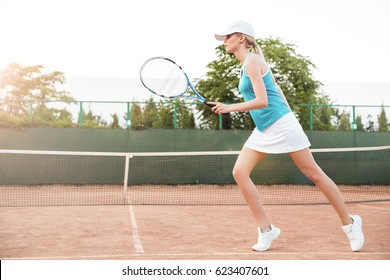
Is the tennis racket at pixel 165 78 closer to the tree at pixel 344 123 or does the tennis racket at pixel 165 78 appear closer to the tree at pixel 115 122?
the tree at pixel 115 122

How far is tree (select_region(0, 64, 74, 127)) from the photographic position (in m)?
13.8

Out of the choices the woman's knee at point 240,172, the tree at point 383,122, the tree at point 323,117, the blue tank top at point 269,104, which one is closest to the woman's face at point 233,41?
the blue tank top at point 269,104

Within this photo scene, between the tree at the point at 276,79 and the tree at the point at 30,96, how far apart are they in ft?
13.9

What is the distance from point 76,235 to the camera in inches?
174

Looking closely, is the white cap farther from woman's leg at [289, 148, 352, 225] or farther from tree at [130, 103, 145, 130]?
tree at [130, 103, 145, 130]

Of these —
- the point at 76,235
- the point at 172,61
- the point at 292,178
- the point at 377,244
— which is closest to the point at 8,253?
the point at 76,235

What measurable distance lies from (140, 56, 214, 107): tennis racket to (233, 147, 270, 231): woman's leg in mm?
→ 1005

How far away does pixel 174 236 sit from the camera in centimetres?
434

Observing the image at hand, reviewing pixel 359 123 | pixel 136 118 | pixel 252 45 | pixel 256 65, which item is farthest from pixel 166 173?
pixel 256 65

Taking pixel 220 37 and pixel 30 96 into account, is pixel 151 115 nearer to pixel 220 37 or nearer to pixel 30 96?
pixel 220 37

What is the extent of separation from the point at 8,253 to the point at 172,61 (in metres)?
2.10

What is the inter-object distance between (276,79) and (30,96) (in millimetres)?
16223

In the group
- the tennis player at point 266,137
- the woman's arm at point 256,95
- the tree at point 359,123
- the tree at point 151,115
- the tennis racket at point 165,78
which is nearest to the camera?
the woman's arm at point 256,95

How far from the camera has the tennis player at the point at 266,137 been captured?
3.41 metres
